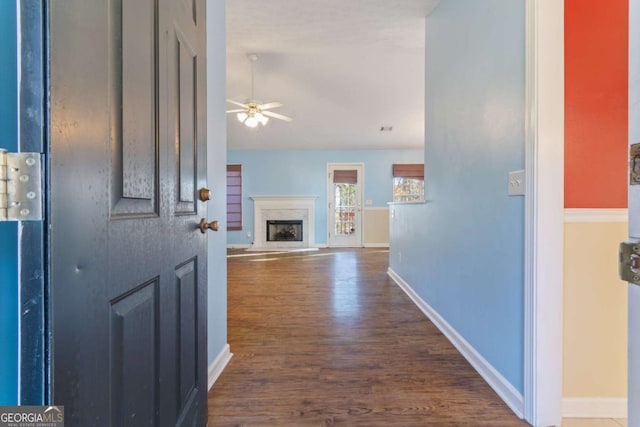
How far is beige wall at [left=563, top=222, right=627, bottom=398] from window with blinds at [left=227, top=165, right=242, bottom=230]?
6.57 metres

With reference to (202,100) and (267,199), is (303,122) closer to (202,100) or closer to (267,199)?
(267,199)

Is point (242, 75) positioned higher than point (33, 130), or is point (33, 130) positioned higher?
point (242, 75)

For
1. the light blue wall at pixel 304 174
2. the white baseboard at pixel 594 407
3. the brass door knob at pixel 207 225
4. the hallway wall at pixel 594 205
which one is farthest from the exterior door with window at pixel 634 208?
the light blue wall at pixel 304 174

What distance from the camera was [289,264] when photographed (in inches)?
195

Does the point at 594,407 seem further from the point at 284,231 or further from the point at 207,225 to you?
the point at 284,231

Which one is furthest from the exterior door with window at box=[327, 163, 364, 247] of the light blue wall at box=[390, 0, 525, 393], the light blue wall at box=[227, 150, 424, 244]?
the light blue wall at box=[390, 0, 525, 393]

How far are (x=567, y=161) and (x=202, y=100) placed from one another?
1.58 metres

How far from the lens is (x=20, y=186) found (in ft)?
1.40

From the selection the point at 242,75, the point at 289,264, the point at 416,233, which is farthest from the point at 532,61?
the point at 289,264

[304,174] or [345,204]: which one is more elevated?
[304,174]

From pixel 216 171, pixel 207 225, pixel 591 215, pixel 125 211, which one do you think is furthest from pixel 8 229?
pixel 591 215

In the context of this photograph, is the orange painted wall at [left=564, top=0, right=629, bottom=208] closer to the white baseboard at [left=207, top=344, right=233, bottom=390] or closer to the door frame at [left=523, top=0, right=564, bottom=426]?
the door frame at [left=523, top=0, right=564, bottom=426]

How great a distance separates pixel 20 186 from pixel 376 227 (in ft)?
22.8

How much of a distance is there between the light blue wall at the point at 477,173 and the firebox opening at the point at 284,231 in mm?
4830
